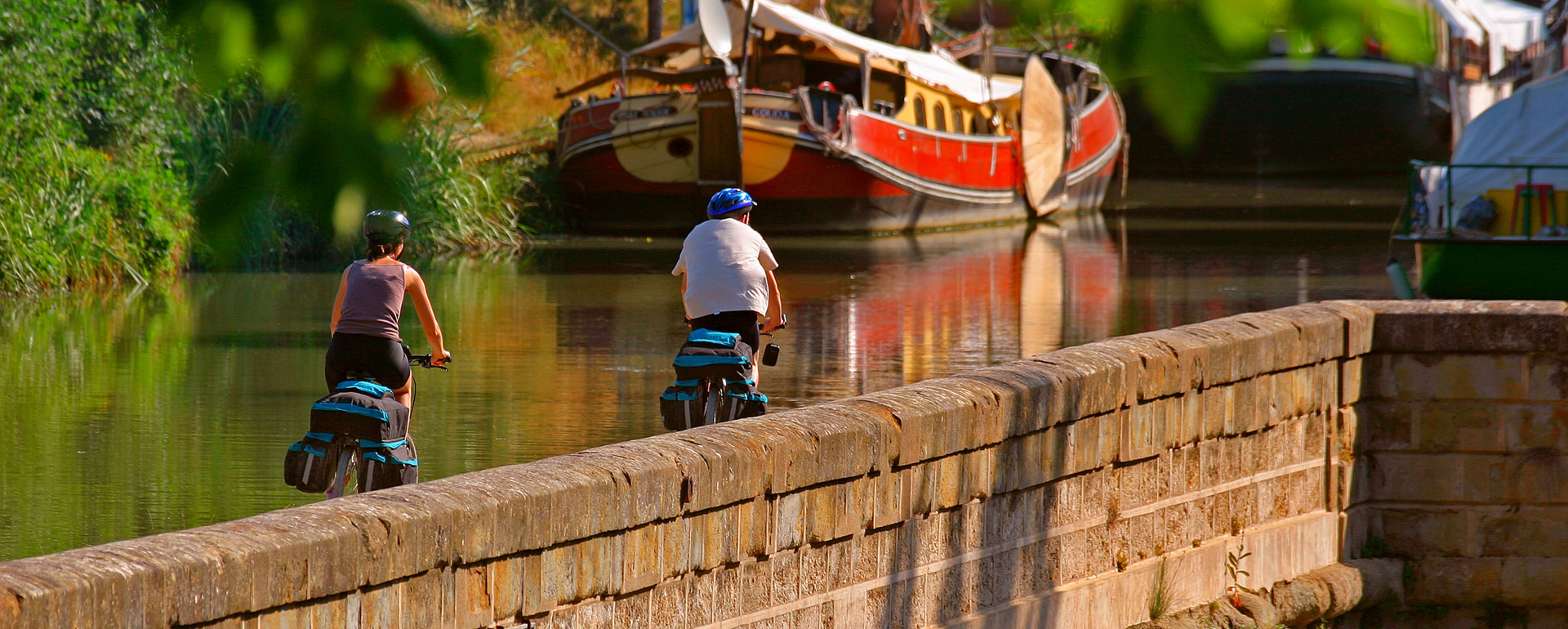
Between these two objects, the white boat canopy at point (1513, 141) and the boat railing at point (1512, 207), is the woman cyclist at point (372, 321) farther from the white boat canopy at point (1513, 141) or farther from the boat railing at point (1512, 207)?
the white boat canopy at point (1513, 141)

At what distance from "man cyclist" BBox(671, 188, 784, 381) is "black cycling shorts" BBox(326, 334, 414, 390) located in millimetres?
1769

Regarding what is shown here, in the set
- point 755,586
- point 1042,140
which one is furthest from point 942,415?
point 1042,140

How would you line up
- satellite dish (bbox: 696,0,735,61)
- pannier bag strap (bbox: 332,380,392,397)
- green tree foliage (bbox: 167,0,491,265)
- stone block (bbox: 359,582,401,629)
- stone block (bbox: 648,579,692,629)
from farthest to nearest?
1. satellite dish (bbox: 696,0,735,61)
2. pannier bag strap (bbox: 332,380,392,397)
3. stone block (bbox: 648,579,692,629)
4. stone block (bbox: 359,582,401,629)
5. green tree foliage (bbox: 167,0,491,265)

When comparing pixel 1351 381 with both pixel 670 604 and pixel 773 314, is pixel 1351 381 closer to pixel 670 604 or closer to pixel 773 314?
pixel 773 314

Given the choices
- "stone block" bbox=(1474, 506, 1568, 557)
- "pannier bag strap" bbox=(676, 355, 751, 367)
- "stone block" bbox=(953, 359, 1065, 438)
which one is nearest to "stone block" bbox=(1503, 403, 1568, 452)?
"stone block" bbox=(1474, 506, 1568, 557)

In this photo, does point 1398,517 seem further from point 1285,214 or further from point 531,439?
point 1285,214

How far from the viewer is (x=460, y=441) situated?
34.1 ft

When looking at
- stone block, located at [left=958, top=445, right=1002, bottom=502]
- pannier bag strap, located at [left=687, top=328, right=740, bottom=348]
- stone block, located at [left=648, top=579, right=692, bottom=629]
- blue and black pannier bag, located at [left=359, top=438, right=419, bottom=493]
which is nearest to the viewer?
stone block, located at [left=648, top=579, right=692, bottom=629]

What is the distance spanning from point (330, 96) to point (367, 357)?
5.01m

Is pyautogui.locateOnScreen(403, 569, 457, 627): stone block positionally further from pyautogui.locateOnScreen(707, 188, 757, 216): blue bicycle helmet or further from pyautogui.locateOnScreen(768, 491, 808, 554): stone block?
pyautogui.locateOnScreen(707, 188, 757, 216): blue bicycle helmet

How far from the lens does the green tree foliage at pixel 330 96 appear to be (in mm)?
2422

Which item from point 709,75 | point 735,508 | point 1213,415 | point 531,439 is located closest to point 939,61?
point 709,75

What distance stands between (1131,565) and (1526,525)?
7.94 feet

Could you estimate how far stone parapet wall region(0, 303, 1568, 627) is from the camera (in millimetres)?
4168
